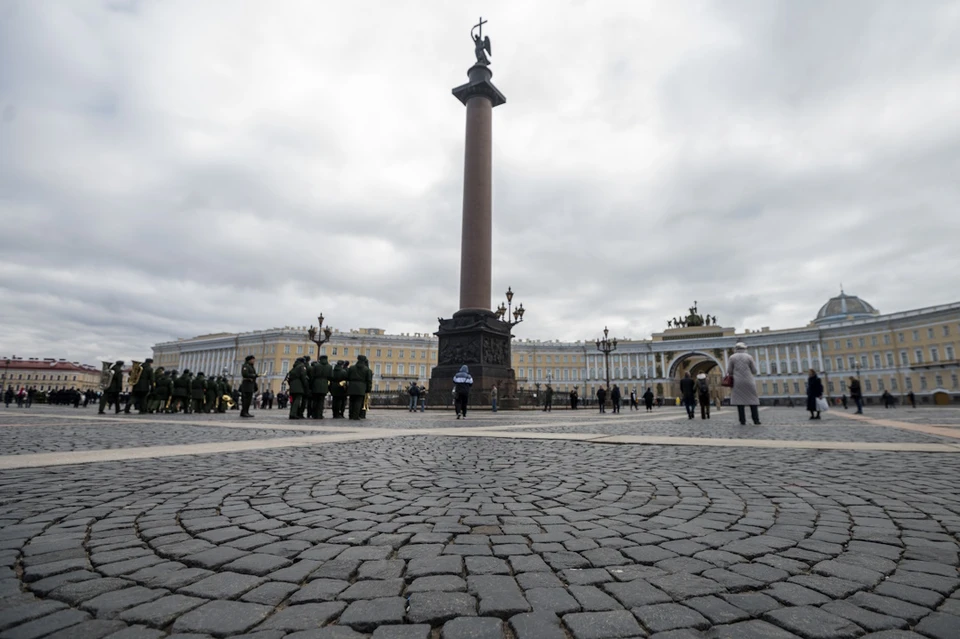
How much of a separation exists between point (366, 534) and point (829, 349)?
101 m

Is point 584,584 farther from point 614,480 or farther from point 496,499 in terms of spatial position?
point 614,480

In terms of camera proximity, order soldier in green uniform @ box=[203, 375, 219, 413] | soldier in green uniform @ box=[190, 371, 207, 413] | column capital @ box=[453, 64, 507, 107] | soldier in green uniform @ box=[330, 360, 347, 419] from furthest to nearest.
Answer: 1. column capital @ box=[453, 64, 507, 107]
2. soldier in green uniform @ box=[203, 375, 219, 413]
3. soldier in green uniform @ box=[190, 371, 207, 413]
4. soldier in green uniform @ box=[330, 360, 347, 419]

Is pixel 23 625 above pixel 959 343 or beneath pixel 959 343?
beneath

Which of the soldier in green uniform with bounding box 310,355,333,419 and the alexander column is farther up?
the alexander column

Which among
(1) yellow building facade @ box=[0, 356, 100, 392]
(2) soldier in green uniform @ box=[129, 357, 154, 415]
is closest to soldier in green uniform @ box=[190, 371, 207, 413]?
(2) soldier in green uniform @ box=[129, 357, 154, 415]

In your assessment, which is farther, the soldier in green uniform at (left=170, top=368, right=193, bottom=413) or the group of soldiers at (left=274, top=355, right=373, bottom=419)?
the soldier in green uniform at (left=170, top=368, right=193, bottom=413)

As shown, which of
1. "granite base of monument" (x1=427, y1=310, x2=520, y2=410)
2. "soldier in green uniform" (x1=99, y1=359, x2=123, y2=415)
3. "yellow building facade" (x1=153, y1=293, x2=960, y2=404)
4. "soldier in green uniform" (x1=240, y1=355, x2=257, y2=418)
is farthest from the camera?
"yellow building facade" (x1=153, y1=293, x2=960, y2=404)

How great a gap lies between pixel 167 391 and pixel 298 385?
7290 millimetres

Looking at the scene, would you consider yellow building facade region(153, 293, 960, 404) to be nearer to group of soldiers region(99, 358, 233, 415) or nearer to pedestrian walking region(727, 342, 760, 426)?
group of soldiers region(99, 358, 233, 415)

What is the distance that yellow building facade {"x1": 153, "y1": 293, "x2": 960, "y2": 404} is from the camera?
236 ft

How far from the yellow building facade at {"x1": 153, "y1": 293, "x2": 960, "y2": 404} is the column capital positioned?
160 feet

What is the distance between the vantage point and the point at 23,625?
1650mm

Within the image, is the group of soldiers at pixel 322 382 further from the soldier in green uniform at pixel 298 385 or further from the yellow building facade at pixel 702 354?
the yellow building facade at pixel 702 354

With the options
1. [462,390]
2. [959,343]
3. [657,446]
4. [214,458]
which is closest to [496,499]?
[214,458]
